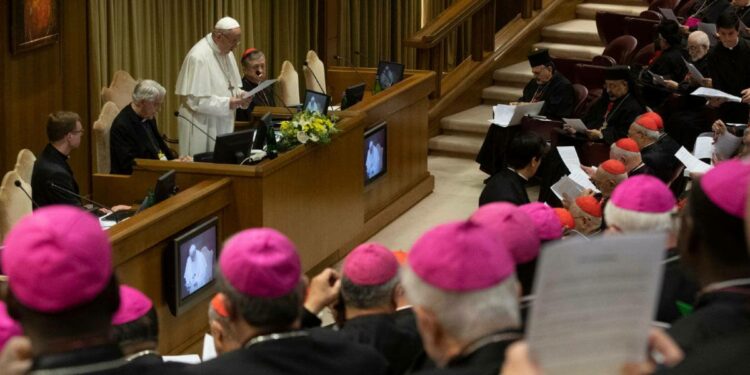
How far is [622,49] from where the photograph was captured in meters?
11.7

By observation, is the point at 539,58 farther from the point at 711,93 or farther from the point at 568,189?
the point at 568,189

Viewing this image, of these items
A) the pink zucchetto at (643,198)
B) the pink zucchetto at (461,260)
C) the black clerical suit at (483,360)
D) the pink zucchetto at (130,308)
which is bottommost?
the pink zucchetto at (130,308)

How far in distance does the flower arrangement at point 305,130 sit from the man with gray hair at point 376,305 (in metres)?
4.08

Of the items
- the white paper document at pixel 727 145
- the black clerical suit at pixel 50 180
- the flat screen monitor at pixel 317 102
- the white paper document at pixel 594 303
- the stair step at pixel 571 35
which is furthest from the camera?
the stair step at pixel 571 35

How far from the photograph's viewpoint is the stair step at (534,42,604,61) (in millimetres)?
13031

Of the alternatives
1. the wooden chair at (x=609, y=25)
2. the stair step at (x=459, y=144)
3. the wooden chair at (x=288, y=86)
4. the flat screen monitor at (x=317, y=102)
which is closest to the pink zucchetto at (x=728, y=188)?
the flat screen monitor at (x=317, y=102)

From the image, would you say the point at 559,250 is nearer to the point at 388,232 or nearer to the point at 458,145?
the point at 388,232

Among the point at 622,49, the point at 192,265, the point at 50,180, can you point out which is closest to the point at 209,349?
the point at 192,265

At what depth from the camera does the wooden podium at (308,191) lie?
643cm

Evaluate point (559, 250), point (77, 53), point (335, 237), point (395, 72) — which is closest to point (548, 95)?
point (395, 72)

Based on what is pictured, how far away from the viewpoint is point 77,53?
9.60 m

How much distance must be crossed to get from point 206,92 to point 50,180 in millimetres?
2121

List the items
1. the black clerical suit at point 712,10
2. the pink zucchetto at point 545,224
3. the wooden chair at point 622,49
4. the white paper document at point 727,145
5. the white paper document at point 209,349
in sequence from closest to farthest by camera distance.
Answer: the pink zucchetto at point 545,224 < the white paper document at point 209,349 < the white paper document at point 727,145 < the wooden chair at point 622,49 < the black clerical suit at point 712,10

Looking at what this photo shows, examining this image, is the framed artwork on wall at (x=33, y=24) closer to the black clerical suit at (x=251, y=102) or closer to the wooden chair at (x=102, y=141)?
the wooden chair at (x=102, y=141)
